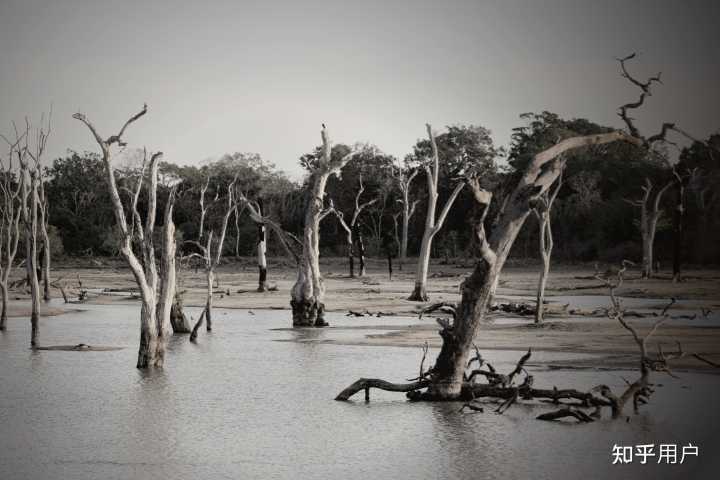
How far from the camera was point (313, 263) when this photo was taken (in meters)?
29.5

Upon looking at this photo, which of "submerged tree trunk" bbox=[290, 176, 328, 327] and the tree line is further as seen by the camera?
the tree line

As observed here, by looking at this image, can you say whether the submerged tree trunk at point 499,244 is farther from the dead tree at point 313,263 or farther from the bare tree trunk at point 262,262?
the bare tree trunk at point 262,262

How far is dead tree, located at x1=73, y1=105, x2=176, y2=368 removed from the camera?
64.4 ft

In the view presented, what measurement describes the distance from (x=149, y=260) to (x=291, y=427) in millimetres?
5830

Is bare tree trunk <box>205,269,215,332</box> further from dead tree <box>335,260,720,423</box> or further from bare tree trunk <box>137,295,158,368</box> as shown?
dead tree <box>335,260,720,423</box>

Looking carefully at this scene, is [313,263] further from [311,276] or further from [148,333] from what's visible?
[148,333]

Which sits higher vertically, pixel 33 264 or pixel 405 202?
pixel 405 202

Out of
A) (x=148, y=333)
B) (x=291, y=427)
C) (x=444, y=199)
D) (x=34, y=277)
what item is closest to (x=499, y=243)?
(x=291, y=427)

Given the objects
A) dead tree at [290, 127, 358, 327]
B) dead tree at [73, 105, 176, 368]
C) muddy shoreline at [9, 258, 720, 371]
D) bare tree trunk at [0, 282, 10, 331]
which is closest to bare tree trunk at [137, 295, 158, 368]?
dead tree at [73, 105, 176, 368]

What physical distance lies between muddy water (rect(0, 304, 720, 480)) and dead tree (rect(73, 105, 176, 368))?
75 centimetres

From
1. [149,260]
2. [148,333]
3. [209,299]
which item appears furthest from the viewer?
[209,299]

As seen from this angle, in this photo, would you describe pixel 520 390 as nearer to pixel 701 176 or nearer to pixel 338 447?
pixel 338 447

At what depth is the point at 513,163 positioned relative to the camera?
78.3m

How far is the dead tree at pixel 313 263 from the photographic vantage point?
96.6ft
